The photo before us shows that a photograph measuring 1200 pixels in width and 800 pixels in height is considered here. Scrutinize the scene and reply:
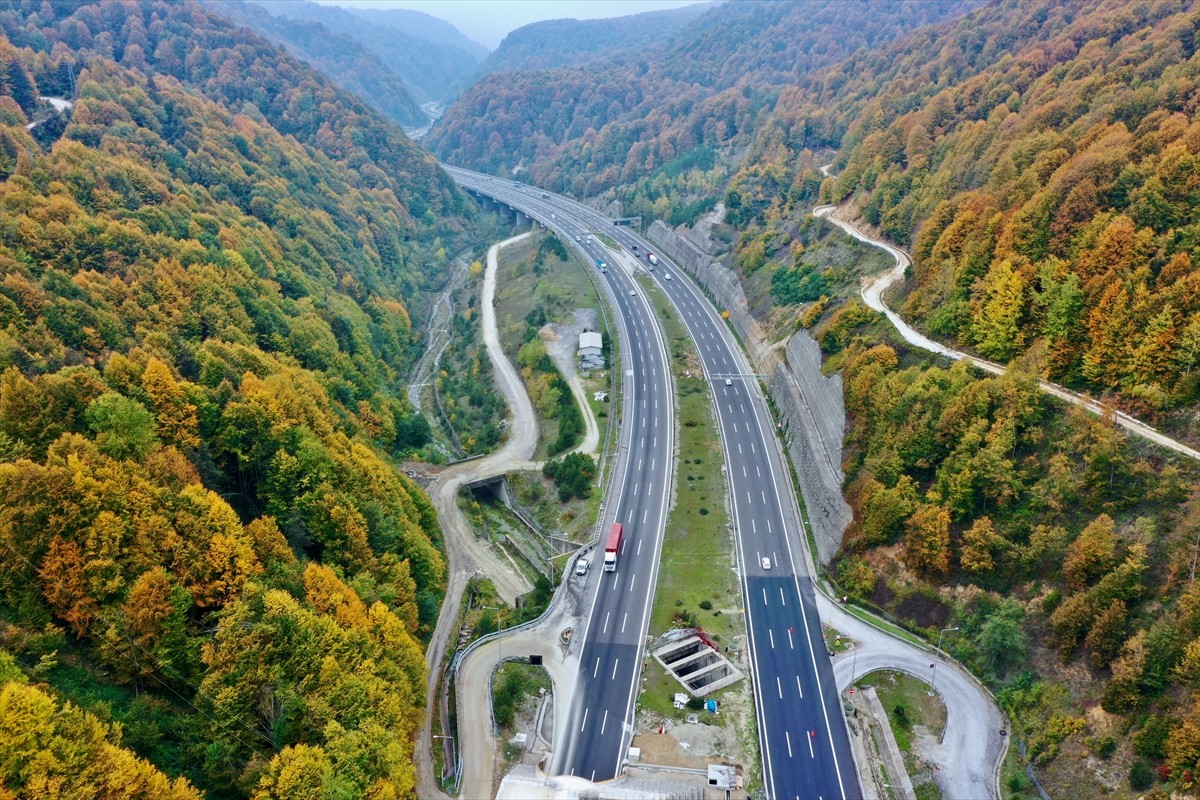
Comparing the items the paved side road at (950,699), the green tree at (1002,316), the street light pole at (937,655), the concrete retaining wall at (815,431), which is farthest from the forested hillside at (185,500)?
the green tree at (1002,316)

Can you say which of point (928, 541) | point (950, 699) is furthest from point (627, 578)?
point (950, 699)

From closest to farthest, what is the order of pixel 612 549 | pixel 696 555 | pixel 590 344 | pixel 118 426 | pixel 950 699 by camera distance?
pixel 950 699, pixel 118 426, pixel 612 549, pixel 696 555, pixel 590 344

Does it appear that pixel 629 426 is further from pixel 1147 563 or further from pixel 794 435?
pixel 1147 563

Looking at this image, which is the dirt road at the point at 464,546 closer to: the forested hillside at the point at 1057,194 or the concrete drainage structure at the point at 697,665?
the concrete drainage structure at the point at 697,665

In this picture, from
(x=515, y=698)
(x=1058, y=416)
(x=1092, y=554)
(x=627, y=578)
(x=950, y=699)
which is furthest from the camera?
(x=627, y=578)

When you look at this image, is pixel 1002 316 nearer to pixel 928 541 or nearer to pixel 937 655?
pixel 928 541

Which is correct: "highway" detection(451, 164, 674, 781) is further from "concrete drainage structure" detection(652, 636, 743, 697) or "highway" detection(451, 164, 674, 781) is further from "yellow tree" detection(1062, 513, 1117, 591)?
"yellow tree" detection(1062, 513, 1117, 591)

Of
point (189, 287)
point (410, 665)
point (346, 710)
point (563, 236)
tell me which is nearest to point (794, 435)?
point (410, 665)
